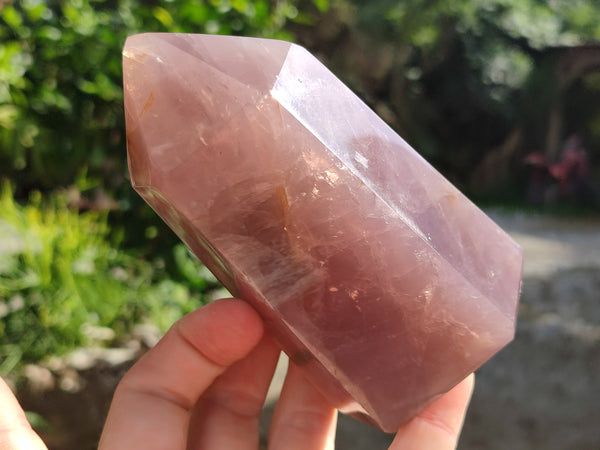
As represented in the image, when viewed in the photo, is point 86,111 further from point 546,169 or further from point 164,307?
point 546,169

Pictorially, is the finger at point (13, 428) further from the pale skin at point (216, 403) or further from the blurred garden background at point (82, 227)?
the blurred garden background at point (82, 227)

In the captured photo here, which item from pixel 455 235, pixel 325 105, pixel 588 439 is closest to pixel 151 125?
pixel 325 105

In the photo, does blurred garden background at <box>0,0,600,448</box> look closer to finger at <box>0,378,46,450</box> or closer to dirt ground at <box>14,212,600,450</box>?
Answer: dirt ground at <box>14,212,600,450</box>

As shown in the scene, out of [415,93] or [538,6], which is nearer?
[415,93]

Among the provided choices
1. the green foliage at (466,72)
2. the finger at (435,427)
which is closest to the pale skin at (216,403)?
the finger at (435,427)

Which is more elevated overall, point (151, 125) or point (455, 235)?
point (151, 125)

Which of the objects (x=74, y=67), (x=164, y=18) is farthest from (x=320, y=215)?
(x=74, y=67)
